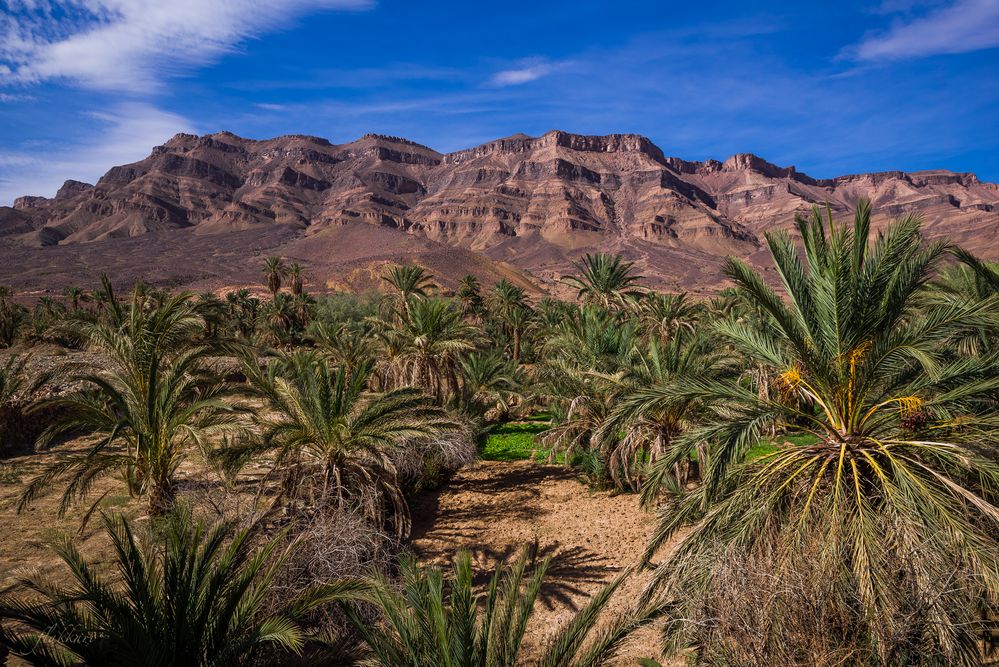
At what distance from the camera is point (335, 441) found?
9.16m

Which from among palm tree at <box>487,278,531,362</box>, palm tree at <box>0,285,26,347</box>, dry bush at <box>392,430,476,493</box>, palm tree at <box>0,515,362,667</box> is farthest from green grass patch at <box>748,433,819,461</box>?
palm tree at <box>0,285,26,347</box>

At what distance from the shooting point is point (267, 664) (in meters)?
5.33

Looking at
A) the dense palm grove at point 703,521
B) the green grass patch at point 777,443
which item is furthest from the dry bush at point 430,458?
the green grass patch at point 777,443

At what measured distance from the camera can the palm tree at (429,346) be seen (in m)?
15.9

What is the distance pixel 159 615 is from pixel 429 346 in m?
11.6

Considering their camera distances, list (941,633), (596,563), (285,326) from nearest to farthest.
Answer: (941,633) → (596,563) → (285,326)

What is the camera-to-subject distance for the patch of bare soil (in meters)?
7.96

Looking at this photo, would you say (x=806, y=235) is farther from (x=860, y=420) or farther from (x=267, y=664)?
(x=267, y=664)

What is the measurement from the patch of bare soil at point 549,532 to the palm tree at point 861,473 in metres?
1.91

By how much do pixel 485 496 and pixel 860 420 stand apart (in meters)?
8.44

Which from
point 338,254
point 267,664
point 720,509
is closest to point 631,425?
point 720,509

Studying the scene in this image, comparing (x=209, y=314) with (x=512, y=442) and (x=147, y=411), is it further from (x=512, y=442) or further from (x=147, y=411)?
(x=512, y=442)

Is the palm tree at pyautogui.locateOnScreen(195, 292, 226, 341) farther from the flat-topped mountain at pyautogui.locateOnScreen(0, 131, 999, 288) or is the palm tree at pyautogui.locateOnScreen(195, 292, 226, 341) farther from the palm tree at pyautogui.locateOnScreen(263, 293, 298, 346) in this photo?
the flat-topped mountain at pyautogui.locateOnScreen(0, 131, 999, 288)

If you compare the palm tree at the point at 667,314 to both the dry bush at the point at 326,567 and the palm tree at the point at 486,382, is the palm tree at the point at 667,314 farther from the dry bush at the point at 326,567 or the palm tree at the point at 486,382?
the dry bush at the point at 326,567
